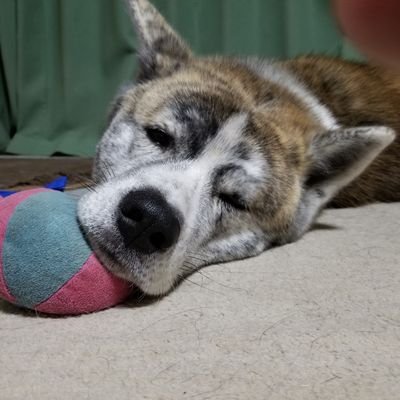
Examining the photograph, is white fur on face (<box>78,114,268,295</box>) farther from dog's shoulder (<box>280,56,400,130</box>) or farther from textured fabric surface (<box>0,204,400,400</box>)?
dog's shoulder (<box>280,56,400,130</box>)

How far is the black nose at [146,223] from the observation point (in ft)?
3.78

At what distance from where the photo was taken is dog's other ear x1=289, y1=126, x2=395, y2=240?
1554 mm

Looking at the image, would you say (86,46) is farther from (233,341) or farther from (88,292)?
(233,341)

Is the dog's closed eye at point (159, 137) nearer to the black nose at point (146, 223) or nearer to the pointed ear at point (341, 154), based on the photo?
the black nose at point (146, 223)

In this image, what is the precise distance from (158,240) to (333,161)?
0.66 meters

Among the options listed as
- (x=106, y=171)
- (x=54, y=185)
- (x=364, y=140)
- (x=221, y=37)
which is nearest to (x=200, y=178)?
(x=106, y=171)

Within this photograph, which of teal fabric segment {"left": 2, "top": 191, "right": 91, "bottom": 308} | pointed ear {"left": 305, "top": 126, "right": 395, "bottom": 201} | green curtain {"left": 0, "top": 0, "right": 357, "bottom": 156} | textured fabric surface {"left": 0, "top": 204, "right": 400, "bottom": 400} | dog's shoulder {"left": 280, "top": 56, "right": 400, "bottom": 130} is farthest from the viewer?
green curtain {"left": 0, "top": 0, "right": 357, "bottom": 156}

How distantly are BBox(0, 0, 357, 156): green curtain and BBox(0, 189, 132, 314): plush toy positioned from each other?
2158 mm

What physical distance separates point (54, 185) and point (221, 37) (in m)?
1.69

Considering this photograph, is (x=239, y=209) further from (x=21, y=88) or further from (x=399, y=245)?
(x=21, y=88)

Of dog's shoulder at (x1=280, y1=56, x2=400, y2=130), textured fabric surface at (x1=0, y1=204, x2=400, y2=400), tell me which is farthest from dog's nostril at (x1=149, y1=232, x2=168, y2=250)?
dog's shoulder at (x1=280, y1=56, x2=400, y2=130)

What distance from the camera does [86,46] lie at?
11.0 feet

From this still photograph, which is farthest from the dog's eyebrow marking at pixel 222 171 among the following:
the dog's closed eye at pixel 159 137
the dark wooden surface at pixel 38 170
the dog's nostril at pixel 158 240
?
the dark wooden surface at pixel 38 170

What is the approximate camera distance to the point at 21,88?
3357 mm
